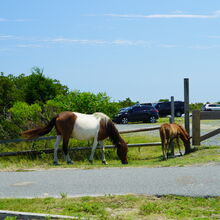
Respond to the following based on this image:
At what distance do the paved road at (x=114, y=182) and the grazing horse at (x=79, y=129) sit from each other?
3.41 metres

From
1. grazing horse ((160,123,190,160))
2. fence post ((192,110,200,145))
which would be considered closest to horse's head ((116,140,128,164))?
grazing horse ((160,123,190,160))

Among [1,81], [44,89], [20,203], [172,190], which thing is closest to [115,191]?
[172,190]

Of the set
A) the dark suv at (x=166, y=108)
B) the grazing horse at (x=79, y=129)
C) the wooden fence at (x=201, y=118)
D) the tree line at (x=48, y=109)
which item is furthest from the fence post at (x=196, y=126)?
the dark suv at (x=166, y=108)

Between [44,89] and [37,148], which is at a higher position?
[44,89]

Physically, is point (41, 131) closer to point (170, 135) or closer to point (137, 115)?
point (170, 135)

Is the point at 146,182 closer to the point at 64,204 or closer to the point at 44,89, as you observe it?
the point at 64,204

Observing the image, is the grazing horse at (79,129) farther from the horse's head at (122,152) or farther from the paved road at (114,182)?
the paved road at (114,182)

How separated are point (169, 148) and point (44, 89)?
16.5 metres

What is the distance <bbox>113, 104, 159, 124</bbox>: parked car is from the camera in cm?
3709

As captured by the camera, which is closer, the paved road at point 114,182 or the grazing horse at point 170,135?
the paved road at point 114,182

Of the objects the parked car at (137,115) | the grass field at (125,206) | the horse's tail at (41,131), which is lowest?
the parked car at (137,115)

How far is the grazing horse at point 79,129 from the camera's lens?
573 inches

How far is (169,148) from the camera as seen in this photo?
17.6m

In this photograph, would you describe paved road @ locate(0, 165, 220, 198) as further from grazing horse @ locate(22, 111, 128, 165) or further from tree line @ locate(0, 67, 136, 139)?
tree line @ locate(0, 67, 136, 139)
